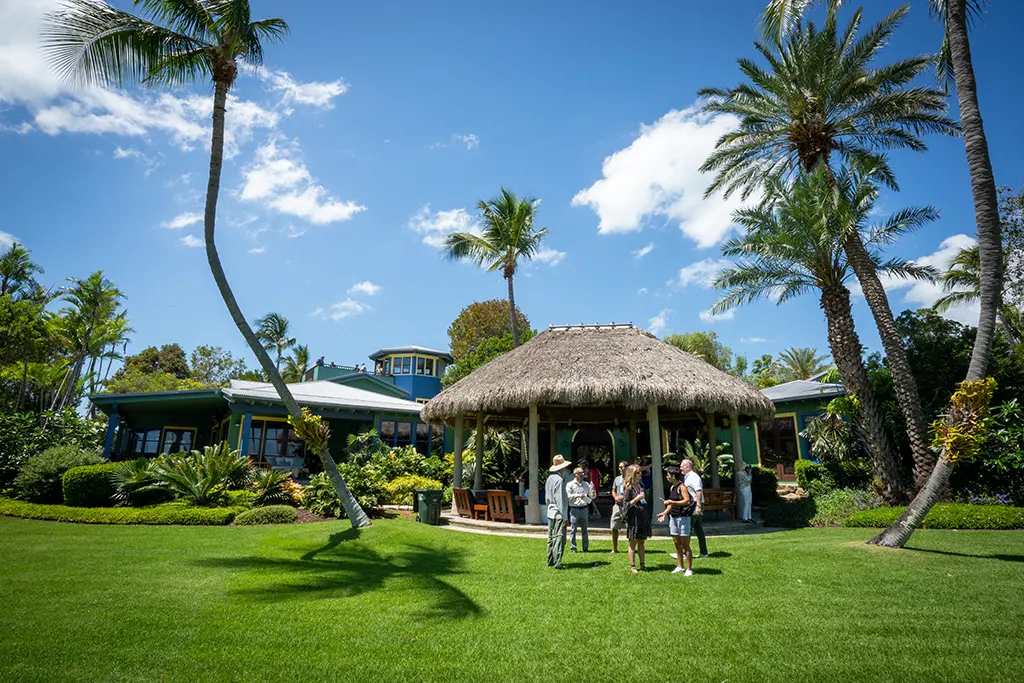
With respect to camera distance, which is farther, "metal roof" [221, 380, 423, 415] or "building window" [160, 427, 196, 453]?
"building window" [160, 427, 196, 453]

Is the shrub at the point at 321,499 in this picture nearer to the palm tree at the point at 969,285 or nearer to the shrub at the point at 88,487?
the shrub at the point at 88,487

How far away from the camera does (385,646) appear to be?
510 centimetres

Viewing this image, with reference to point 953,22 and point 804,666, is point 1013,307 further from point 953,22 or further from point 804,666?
point 804,666

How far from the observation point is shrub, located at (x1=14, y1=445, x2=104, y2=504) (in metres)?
14.8

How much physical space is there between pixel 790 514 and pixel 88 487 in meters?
18.4

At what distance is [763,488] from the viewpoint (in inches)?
681

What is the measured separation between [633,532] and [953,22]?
1085 cm


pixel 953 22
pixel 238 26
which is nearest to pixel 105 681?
pixel 238 26

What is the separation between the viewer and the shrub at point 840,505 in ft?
44.9

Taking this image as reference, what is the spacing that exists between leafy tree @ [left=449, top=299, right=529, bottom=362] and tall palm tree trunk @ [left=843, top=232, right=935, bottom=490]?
2536 centimetres

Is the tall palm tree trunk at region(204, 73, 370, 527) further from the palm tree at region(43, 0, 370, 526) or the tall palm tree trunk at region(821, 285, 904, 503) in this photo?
the tall palm tree trunk at region(821, 285, 904, 503)

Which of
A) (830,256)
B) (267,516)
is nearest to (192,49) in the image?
(267,516)

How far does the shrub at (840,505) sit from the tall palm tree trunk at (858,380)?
459 millimetres

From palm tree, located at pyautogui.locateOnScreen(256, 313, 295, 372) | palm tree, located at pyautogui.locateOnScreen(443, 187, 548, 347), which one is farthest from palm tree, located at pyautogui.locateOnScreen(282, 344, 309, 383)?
palm tree, located at pyautogui.locateOnScreen(443, 187, 548, 347)
